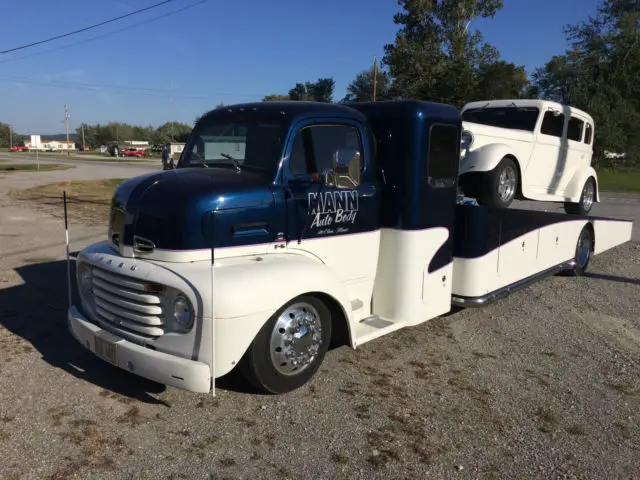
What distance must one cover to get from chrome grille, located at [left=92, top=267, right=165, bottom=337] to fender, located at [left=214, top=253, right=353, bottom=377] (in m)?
0.47

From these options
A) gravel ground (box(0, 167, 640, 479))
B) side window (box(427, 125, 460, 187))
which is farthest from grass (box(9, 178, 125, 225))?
side window (box(427, 125, 460, 187))

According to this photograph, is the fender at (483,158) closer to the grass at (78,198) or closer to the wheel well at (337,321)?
the wheel well at (337,321)

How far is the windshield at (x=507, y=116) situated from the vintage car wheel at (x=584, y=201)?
5.68 feet

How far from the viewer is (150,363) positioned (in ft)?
11.4

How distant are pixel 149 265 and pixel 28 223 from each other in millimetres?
10703

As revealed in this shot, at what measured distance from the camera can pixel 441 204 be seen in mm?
5074

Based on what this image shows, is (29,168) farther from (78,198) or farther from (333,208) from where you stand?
(333,208)

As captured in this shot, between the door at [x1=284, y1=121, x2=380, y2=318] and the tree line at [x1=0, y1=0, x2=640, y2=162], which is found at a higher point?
the tree line at [x1=0, y1=0, x2=640, y2=162]

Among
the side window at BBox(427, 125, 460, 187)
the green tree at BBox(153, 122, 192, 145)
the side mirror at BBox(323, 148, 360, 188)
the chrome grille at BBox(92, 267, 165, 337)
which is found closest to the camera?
the chrome grille at BBox(92, 267, 165, 337)

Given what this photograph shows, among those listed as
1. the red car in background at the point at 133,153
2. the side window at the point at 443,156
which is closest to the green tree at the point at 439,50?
the side window at the point at 443,156

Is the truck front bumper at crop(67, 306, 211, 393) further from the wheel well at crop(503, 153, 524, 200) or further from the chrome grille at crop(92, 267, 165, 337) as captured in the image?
the wheel well at crop(503, 153, 524, 200)

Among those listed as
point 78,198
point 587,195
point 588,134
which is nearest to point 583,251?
point 587,195

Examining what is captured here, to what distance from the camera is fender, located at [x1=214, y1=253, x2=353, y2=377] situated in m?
3.42

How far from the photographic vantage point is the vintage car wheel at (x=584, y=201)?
8.72 metres
